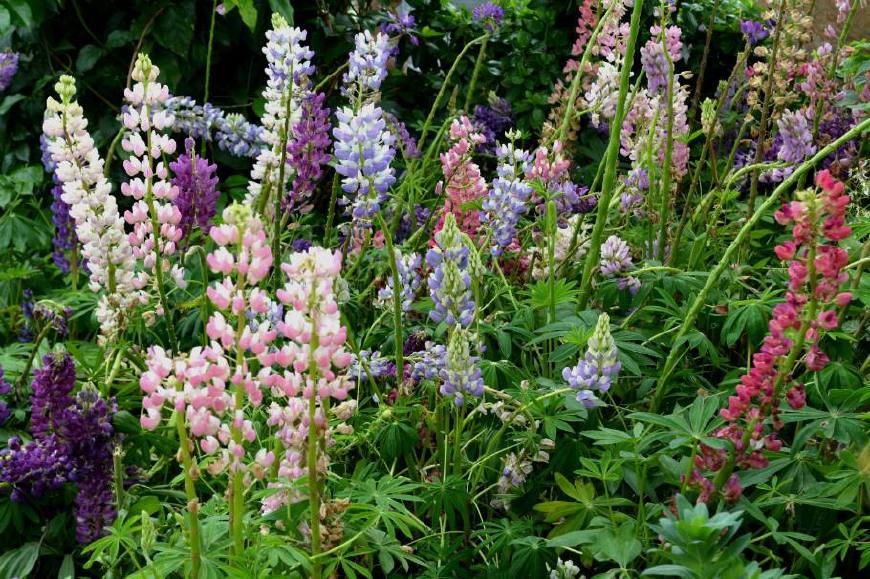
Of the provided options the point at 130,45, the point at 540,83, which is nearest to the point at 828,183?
the point at 540,83

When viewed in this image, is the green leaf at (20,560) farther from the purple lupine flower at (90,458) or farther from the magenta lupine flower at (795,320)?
the magenta lupine flower at (795,320)

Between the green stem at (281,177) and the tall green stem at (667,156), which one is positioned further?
the tall green stem at (667,156)

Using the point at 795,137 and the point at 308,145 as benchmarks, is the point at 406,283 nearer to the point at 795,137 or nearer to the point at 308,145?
the point at 308,145

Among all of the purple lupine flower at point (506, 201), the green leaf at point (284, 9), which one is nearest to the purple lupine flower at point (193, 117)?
the green leaf at point (284, 9)

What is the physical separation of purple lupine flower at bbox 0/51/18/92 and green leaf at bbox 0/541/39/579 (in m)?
3.13

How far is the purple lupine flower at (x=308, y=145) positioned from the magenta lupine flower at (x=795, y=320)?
1.54m

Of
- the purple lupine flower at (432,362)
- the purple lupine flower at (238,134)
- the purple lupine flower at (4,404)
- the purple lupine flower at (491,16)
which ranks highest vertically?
the purple lupine flower at (491,16)

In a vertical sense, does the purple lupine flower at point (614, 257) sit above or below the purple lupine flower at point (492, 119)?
below

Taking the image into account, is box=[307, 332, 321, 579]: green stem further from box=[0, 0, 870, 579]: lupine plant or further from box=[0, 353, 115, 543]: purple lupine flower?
box=[0, 353, 115, 543]: purple lupine flower

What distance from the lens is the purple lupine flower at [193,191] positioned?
2.88m

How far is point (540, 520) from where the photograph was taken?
2363 mm

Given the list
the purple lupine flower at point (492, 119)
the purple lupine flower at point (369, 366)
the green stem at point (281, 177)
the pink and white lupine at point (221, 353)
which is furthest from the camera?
the purple lupine flower at point (492, 119)

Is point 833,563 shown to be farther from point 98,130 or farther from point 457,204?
point 98,130

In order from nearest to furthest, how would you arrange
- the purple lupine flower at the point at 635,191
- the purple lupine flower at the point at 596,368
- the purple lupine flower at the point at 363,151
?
1. the purple lupine flower at the point at 596,368
2. the purple lupine flower at the point at 363,151
3. the purple lupine flower at the point at 635,191
